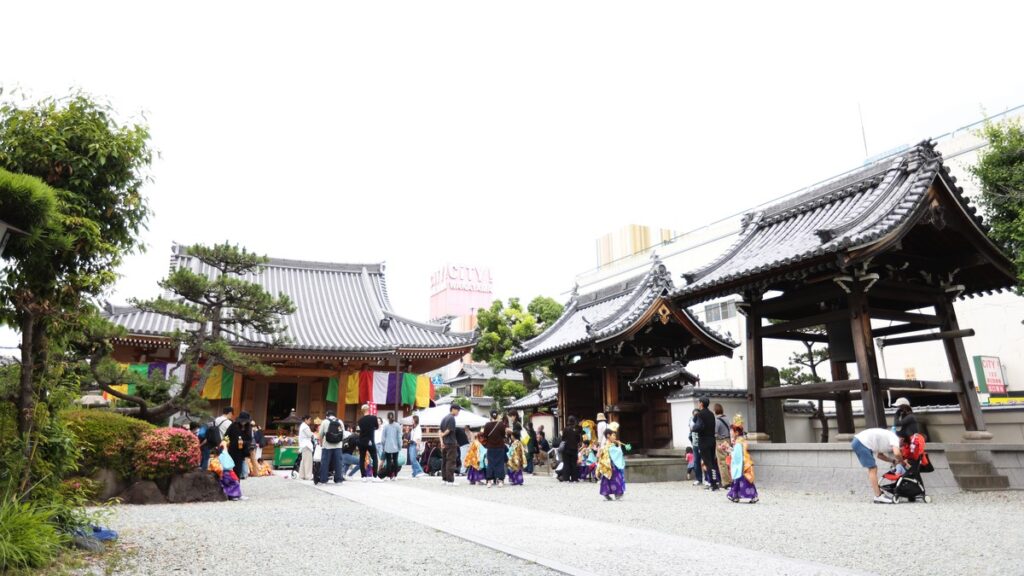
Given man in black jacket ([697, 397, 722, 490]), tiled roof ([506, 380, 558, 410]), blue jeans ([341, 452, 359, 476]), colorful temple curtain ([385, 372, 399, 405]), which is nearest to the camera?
man in black jacket ([697, 397, 722, 490])

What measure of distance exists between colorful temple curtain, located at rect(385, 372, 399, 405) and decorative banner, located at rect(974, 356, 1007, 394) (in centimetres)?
2219

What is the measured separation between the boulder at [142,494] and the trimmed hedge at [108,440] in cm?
24

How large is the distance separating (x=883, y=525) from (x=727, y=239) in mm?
30599

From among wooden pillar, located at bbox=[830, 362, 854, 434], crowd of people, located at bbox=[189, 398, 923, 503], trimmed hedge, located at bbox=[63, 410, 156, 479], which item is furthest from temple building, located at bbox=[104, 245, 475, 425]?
wooden pillar, located at bbox=[830, 362, 854, 434]

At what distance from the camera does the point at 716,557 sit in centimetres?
529

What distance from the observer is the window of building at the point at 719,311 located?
35.4 meters

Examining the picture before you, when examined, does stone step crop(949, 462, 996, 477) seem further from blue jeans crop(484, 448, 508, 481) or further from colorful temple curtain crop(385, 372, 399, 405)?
colorful temple curtain crop(385, 372, 399, 405)

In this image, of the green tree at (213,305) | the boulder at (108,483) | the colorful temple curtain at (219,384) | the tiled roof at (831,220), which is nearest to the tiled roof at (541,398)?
the colorful temple curtain at (219,384)

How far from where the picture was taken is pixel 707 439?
39.2 ft

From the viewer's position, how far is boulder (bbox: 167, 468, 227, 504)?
10039mm

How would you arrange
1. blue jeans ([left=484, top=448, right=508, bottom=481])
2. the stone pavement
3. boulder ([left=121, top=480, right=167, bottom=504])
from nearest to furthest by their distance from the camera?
1. the stone pavement
2. boulder ([left=121, top=480, right=167, bottom=504])
3. blue jeans ([left=484, top=448, right=508, bottom=481])

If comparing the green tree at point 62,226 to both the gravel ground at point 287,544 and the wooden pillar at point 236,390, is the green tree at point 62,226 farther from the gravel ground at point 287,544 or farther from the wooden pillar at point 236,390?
the wooden pillar at point 236,390

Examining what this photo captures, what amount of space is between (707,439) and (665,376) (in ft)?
9.34

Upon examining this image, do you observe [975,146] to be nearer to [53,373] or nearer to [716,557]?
[716,557]
